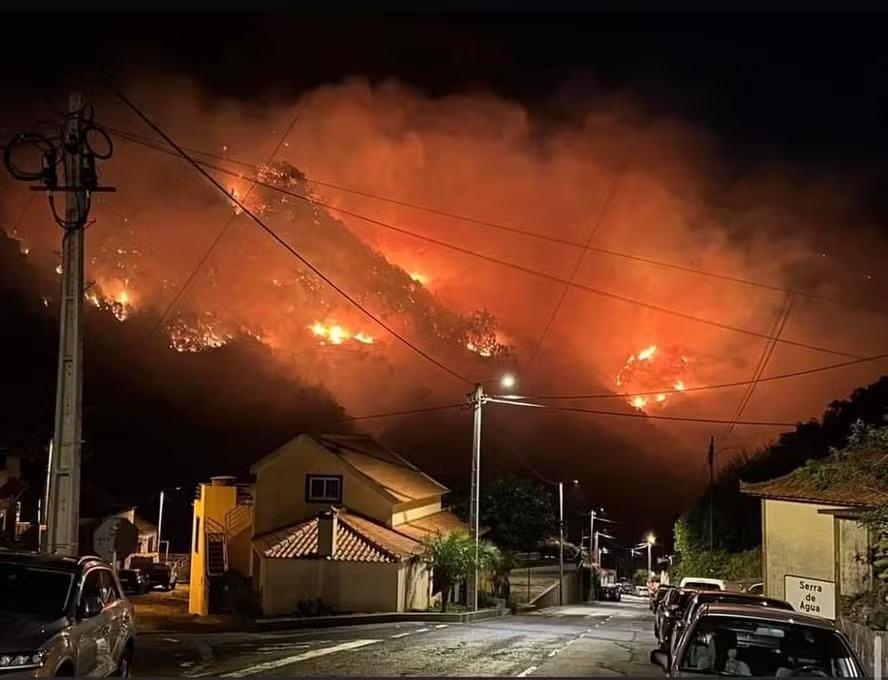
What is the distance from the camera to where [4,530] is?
151 ft

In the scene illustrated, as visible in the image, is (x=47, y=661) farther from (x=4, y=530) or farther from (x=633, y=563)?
(x=633, y=563)

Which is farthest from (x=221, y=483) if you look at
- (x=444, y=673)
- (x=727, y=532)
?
(x=444, y=673)

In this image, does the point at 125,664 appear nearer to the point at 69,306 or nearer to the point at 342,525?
the point at 69,306

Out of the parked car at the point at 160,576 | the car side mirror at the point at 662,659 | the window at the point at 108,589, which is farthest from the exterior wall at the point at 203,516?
the car side mirror at the point at 662,659

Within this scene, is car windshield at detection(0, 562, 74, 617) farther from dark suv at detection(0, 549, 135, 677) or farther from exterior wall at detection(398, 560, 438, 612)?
exterior wall at detection(398, 560, 438, 612)

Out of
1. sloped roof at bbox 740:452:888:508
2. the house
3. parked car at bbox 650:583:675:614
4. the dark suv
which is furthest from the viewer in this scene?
parked car at bbox 650:583:675:614

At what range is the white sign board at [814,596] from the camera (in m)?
19.1

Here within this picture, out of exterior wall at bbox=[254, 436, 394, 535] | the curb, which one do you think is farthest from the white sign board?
exterior wall at bbox=[254, 436, 394, 535]

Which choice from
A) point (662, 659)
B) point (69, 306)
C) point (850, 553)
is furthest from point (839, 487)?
point (69, 306)

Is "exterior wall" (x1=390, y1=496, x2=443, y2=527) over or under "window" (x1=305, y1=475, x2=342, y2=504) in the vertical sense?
under

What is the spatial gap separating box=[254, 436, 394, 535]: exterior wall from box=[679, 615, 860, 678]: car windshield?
29526mm

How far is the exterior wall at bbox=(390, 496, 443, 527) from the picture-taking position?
37.5 meters

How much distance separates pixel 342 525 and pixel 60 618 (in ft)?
82.0

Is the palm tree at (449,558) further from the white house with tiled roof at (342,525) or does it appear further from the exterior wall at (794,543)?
the exterior wall at (794,543)
